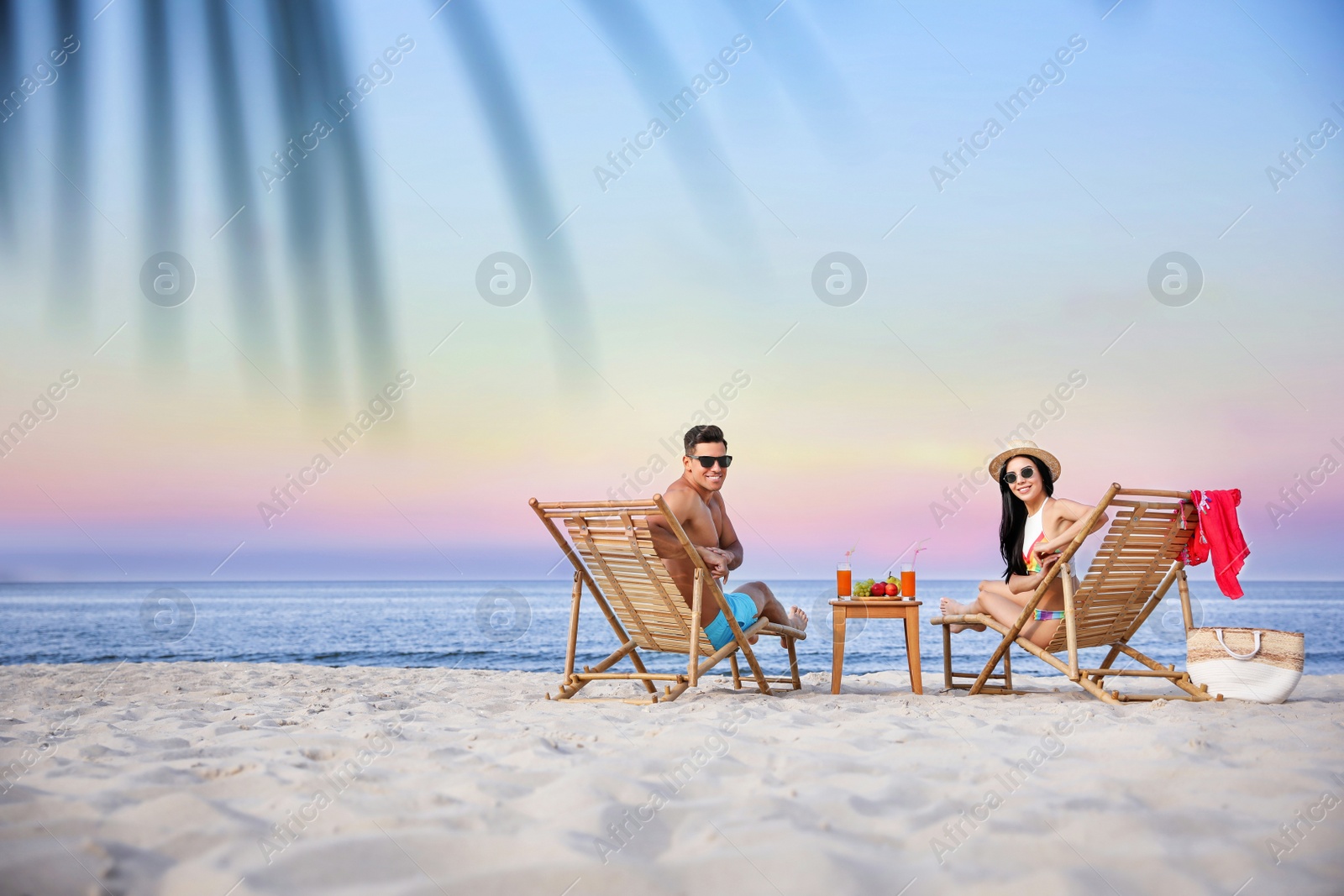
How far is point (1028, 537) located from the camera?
5070 millimetres

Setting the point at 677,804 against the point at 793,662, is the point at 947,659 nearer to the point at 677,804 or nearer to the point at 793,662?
the point at 793,662

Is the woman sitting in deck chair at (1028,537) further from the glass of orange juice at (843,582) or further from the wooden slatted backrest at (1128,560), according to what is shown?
the glass of orange juice at (843,582)

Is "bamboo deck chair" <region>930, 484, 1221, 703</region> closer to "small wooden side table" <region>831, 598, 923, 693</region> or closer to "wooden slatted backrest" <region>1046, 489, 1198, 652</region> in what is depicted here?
"wooden slatted backrest" <region>1046, 489, 1198, 652</region>

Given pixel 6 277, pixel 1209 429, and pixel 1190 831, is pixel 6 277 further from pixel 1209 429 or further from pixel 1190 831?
pixel 1209 429

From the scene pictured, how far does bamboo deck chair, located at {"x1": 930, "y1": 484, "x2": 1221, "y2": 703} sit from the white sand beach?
0.73 meters

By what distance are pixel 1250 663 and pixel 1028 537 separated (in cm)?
126

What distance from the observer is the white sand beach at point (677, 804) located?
183cm

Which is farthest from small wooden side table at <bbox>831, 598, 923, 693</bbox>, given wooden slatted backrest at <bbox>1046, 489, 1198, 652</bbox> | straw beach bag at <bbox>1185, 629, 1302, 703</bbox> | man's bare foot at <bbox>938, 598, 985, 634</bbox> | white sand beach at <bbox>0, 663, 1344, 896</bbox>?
straw beach bag at <bbox>1185, 629, 1302, 703</bbox>

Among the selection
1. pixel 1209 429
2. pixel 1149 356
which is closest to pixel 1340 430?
pixel 1209 429

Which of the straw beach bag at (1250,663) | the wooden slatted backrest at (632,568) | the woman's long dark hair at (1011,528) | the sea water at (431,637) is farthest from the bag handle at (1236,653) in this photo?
the wooden slatted backrest at (632,568)

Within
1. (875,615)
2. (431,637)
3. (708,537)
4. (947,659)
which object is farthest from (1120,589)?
(431,637)

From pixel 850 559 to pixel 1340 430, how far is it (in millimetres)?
16111

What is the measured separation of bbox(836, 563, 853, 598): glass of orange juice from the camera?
5352 mm

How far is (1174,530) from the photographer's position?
468 centimetres
